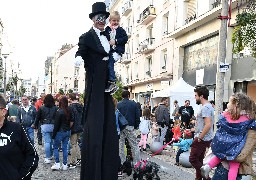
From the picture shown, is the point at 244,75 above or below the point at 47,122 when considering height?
above

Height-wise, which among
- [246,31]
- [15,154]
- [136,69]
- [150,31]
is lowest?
[15,154]

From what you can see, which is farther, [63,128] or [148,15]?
[148,15]

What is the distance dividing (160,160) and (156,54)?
2287cm

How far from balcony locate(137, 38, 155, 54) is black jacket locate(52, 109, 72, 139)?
82.7 feet

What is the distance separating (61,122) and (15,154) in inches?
242

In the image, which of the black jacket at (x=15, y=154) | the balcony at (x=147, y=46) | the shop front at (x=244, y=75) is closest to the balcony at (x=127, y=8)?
the balcony at (x=147, y=46)

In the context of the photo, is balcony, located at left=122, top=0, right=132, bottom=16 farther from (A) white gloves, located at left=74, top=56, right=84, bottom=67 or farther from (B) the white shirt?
(A) white gloves, located at left=74, top=56, right=84, bottom=67

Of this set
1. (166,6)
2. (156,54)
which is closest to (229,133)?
(166,6)

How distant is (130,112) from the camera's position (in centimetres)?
959

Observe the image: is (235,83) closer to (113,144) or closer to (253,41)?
(253,41)

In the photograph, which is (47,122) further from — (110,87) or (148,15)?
(148,15)

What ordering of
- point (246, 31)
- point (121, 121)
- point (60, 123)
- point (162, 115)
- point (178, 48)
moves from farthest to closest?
1. point (178, 48)
2. point (162, 115)
3. point (60, 123)
4. point (246, 31)
5. point (121, 121)

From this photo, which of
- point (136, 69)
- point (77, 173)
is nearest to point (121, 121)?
point (77, 173)

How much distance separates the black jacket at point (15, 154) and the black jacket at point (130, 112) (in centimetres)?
601
